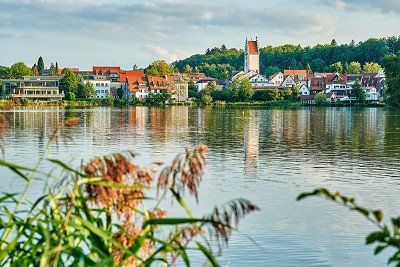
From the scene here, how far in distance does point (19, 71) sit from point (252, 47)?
52.8 meters

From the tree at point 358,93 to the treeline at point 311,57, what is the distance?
38.7 metres

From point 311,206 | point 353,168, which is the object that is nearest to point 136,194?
point 311,206

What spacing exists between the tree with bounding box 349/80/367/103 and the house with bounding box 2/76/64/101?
49.1 meters

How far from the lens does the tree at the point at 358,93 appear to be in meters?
106

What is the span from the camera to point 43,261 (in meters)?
2.26

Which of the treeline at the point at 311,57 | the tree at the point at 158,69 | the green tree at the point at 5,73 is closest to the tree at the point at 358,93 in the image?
the treeline at the point at 311,57

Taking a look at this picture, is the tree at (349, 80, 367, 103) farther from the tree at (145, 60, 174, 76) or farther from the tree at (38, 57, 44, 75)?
the tree at (38, 57, 44, 75)

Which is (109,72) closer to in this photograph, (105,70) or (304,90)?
(105,70)

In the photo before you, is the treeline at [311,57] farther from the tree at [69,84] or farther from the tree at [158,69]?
the tree at [69,84]

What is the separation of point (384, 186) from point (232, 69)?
15523cm

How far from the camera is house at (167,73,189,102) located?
119m

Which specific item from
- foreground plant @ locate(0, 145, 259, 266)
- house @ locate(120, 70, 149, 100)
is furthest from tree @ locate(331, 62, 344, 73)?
foreground plant @ locate(0, 145, 259, 266)

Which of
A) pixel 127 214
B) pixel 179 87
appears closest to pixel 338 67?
pixel 179 87

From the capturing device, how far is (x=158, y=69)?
142875 mm
